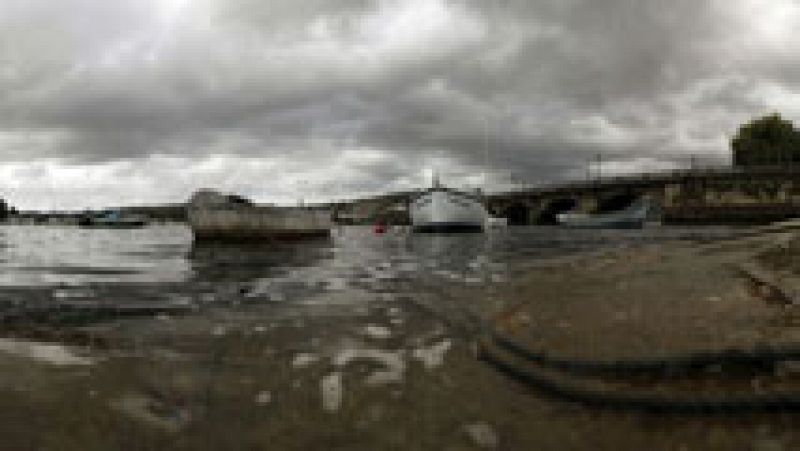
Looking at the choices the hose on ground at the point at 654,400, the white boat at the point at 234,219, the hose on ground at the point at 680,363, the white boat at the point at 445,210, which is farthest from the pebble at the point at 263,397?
the white boat at the point at 445,210

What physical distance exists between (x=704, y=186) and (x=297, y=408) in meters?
114

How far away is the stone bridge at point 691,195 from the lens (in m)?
100

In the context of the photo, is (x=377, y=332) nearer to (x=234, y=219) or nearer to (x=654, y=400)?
(x=654, y=400)

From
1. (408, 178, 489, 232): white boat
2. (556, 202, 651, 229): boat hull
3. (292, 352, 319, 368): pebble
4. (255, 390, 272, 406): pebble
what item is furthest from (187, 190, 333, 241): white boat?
(556, 202, 651, 229): boat hull

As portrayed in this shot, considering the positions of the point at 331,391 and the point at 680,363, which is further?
the point at 331,391

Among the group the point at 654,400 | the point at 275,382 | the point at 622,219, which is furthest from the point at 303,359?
the point at 622,219

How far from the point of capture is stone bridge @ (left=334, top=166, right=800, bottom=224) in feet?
328

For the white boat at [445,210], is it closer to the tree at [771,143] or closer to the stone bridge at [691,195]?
the stone bridge at [691,195]

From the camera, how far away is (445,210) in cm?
7538

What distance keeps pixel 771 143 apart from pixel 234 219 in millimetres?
110770

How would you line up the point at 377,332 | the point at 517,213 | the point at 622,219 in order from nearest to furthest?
1. the point at 377,332
2. the point at 622,219
3. the point at 517,213

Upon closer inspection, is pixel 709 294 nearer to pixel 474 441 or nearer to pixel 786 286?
pixel 786 286

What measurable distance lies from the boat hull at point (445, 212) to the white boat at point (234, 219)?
2357cm

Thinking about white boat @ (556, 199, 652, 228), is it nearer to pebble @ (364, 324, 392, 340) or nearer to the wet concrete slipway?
the wet concrete slipway
